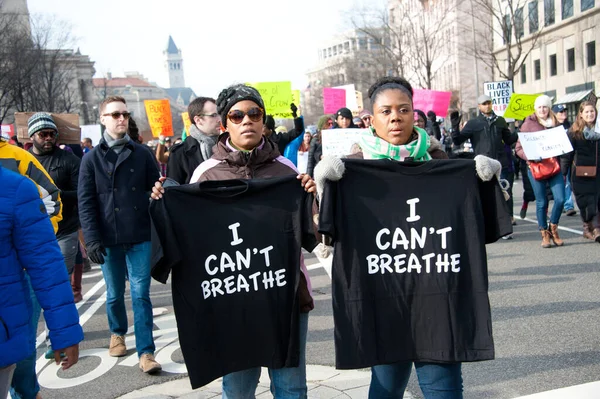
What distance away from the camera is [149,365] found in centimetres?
490

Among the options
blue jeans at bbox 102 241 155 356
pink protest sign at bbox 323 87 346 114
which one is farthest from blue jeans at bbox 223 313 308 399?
pink protest sign at bbox 323 87 346 114

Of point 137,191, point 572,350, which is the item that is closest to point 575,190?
point 572,350

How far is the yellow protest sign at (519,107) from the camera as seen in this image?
42.9 ft

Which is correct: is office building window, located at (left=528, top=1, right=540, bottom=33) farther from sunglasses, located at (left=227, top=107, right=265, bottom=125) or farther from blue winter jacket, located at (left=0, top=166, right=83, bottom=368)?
blue winter jacket, located at (left=0, top=166, right=83, bottom=368)

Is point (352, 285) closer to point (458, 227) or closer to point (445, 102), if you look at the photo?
point (458, 227)

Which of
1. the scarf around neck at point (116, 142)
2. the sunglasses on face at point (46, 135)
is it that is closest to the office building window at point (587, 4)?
the sunglasses on face at point (46, 135)

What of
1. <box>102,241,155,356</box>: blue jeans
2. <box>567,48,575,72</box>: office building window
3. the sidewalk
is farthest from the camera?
<box>567,48,575,72</box>: office building window

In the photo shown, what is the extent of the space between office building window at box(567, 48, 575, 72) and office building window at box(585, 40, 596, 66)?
1.42 metres

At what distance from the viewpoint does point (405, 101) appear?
3180 mm

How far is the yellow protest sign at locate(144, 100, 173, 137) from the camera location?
14.5 metres

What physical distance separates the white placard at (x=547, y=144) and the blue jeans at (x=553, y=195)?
13.9 inches

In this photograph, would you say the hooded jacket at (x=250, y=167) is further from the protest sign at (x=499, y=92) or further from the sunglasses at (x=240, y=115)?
the protest sign at (x=499, y=92)

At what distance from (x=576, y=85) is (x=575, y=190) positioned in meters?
29.0

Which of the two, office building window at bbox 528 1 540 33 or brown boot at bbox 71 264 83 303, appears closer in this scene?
brown boot at bbox 71 264 83 303
